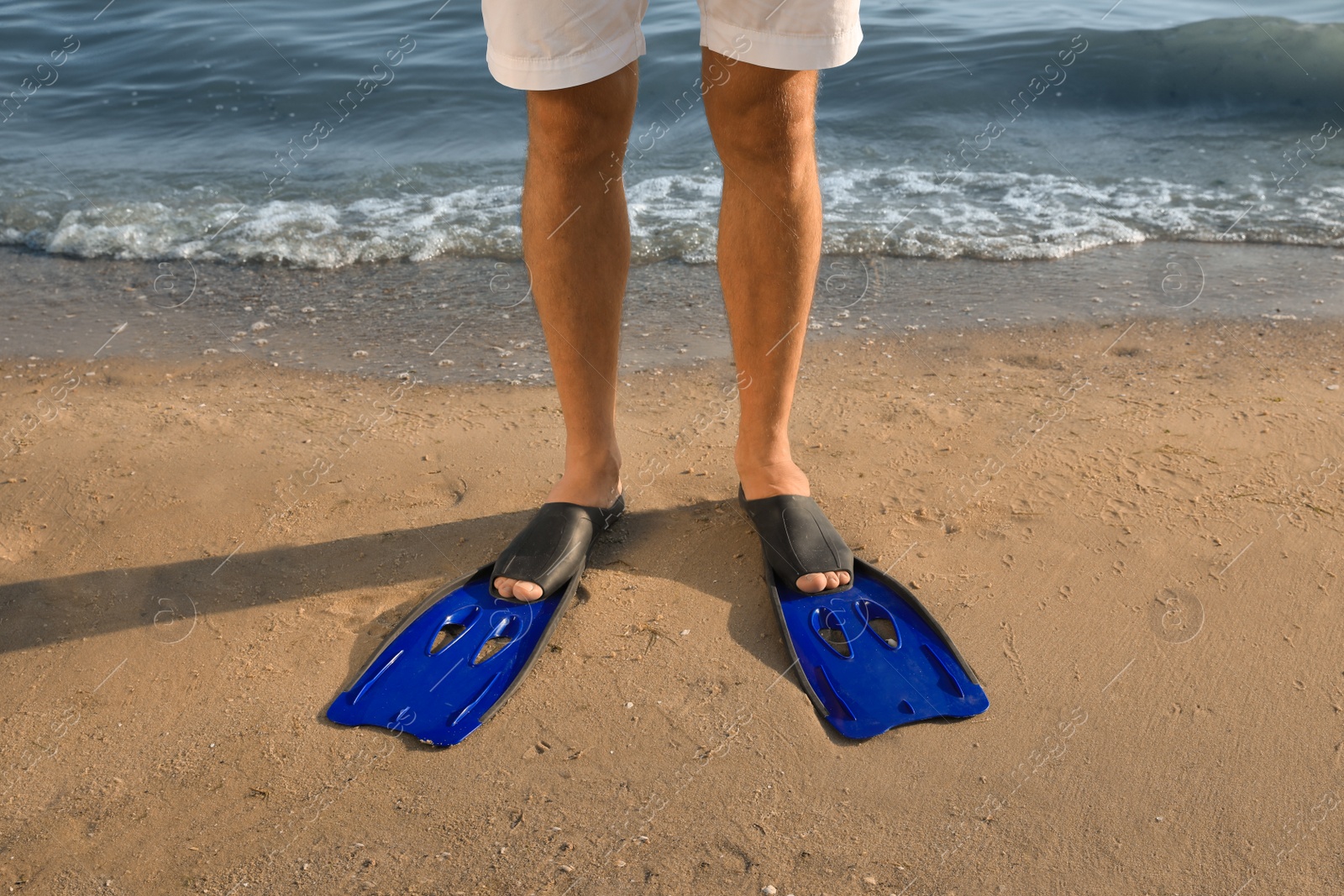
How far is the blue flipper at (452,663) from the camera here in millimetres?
1649

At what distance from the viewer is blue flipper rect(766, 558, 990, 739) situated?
64.4 inches

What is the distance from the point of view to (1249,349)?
113 inches

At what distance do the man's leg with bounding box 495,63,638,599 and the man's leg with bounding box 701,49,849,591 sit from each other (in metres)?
0.19

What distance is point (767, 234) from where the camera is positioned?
183cm

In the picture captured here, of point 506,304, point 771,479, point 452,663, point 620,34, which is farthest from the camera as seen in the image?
point 506,304

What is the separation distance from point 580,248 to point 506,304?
175cm

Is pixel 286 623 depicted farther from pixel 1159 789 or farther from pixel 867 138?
pixel 867 138

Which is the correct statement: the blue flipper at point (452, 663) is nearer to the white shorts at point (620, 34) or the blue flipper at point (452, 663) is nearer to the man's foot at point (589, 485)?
the man's foot at point (589, 485)

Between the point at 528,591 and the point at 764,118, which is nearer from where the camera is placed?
the point at 764,118

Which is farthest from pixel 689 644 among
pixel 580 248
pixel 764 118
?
pixel 764 118

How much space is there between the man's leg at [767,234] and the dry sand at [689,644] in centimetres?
24

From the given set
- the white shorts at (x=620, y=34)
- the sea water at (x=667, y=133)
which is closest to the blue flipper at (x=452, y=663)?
the white shorts at (x=620, y=34)

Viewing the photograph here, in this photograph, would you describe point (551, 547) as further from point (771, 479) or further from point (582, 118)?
point (582, 118)

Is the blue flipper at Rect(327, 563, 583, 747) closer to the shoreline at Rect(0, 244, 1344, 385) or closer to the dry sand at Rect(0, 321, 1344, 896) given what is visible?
the dry sand at Rect(0, 321, 1344, 896)
